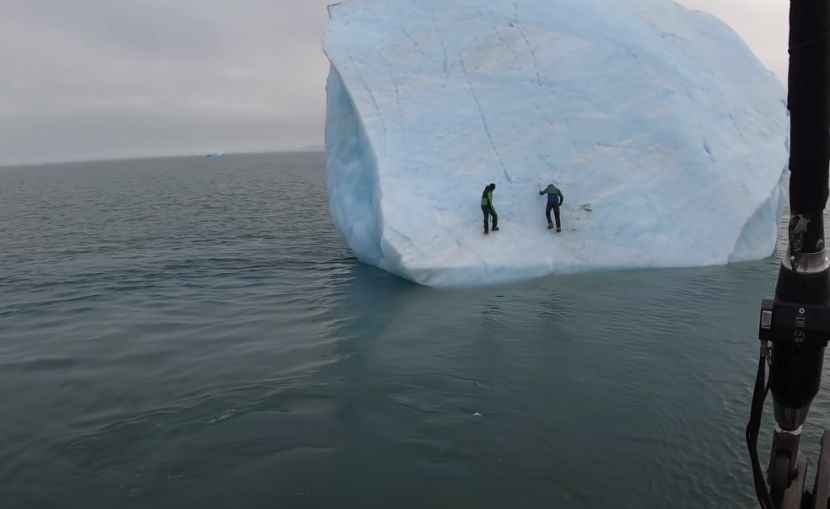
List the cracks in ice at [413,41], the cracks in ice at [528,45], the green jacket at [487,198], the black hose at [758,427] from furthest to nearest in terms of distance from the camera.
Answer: the cracks in ice at [413,41] < the cracks in ice at [528,45] < the green jacket at [487,198] < the black hose at [758,427]

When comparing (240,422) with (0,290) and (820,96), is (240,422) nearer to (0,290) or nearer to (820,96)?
(820,96)

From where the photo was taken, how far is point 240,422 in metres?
5.83

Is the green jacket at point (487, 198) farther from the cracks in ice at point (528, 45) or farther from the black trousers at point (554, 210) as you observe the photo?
the cracks in ice at point (528, 45)

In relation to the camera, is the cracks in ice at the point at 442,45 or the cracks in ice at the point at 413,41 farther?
the cracks in ice at the point at 413,41

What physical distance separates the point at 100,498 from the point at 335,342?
383 cm

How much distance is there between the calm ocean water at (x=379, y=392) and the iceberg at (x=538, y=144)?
69 cm

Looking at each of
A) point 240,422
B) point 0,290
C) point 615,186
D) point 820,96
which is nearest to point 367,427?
point 240,422

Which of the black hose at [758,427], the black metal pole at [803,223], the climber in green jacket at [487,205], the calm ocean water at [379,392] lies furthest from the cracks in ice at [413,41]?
the black hose at [758,427]

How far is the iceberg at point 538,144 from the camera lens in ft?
37.1

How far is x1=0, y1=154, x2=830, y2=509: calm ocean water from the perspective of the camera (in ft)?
15.8

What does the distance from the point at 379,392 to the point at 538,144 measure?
7532 millimetres

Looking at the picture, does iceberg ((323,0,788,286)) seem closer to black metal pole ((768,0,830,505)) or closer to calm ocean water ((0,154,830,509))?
calm ocean water ((0,154,830,509))

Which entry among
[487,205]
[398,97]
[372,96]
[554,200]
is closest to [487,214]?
[487,205]

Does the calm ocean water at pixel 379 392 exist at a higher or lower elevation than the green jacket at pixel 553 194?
lower
